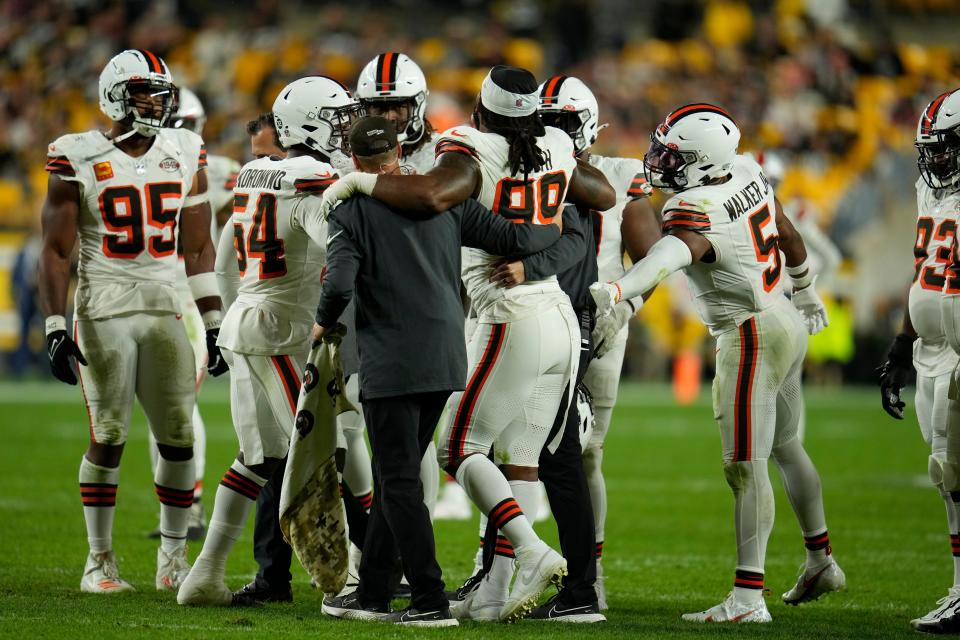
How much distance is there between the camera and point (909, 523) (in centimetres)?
840

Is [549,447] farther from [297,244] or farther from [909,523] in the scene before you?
[909,523]

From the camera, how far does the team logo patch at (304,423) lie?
16.2 ft

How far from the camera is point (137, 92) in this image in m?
5.82

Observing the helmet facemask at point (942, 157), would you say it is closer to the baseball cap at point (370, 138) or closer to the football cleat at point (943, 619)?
the football cleat at point (943, 619)

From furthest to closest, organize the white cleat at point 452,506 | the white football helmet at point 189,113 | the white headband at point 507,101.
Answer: the white cleat at point 452,506
the white football helmet at point 189,113
the white headband at point 507,101

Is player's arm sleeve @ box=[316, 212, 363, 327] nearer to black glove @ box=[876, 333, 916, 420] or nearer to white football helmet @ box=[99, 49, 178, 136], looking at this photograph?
white football helmet @ box=[99, 49, 178, 136]

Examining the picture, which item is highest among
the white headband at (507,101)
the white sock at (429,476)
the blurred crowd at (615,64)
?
the blurred crowd at (615,64)

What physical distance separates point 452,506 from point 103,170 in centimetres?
363

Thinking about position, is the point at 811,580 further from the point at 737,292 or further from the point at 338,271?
the point at 338,271

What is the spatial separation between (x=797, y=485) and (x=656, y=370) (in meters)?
15.3

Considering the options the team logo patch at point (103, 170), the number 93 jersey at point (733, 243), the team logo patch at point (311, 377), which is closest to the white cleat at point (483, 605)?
the team logo patch at point (311, 377)

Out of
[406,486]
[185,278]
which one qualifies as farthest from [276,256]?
[185,278]

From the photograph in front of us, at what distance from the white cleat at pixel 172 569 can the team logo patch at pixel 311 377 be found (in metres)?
1.39

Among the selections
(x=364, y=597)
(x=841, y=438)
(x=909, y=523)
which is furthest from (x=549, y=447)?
(x=841, y=438)
